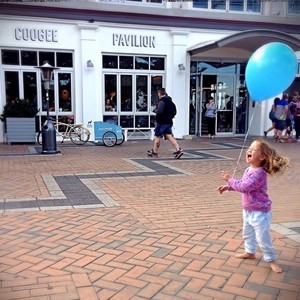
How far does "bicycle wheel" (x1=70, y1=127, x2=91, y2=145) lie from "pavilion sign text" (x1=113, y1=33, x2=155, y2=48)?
3564 millimetres

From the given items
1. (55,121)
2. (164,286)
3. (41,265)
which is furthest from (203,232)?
(55,121)

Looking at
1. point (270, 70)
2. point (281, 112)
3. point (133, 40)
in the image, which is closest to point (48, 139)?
point (133, 40)

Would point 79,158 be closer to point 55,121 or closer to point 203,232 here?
point 55,121

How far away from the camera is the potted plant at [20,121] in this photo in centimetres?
1278

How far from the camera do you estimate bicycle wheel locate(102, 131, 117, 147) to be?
12648mm

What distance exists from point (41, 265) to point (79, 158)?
6.68 meters

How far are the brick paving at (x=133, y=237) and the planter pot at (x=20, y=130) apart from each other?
5.14m

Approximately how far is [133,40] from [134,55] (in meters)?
0.56

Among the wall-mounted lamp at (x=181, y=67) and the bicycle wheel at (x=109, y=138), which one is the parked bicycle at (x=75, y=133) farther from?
the wall-mounted lamp at (x=181, y=67)

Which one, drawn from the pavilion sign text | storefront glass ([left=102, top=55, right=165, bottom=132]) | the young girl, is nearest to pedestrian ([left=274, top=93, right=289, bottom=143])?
storefront glass ([left=102, top=55, right=165, bottom=132])

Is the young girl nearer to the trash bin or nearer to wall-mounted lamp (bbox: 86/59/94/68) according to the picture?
the trash bin

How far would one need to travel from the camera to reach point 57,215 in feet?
16.4

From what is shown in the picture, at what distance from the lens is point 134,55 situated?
14.9 metres

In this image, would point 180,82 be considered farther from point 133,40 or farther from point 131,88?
point 133,40
